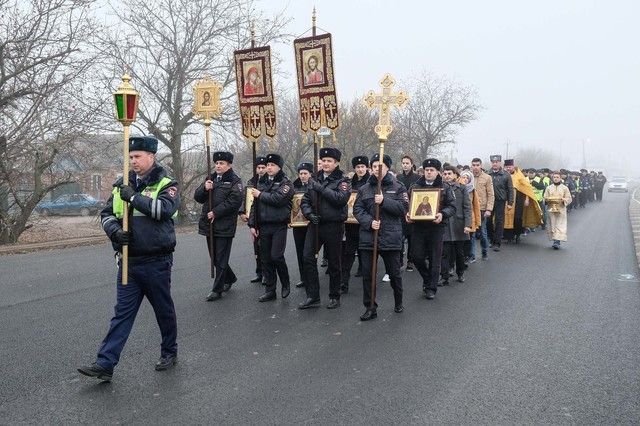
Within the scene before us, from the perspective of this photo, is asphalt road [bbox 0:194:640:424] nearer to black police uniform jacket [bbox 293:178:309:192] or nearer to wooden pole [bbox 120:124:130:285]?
wooden pole [bbox 120:124:130:285]

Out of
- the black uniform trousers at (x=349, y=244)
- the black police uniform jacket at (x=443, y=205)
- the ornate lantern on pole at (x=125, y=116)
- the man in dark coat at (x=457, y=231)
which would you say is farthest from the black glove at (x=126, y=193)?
the man in dark coat at (x=457, y=231)

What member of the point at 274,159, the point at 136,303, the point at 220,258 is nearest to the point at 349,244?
the point at 274,159

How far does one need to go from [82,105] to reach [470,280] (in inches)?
521

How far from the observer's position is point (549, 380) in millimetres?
4785

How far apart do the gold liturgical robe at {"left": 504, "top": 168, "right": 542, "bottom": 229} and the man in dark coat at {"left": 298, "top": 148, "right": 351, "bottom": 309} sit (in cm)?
818

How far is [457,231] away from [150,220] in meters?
5.65

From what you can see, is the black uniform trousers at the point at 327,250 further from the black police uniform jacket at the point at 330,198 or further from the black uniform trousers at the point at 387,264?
the black uniform trousers at the point at 387,264

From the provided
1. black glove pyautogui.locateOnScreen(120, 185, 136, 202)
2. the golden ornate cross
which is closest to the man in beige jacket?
the golden ornate cross

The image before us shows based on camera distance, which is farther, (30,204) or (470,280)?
(30,204)

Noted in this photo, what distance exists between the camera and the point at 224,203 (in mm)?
7875

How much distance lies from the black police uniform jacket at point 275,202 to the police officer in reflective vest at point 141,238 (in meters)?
2.58

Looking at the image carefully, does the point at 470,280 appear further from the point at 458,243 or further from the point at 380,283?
the point at 380,283

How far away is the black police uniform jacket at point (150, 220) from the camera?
4699 millimetres

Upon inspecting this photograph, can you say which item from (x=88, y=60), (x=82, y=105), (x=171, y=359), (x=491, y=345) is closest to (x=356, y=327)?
(x=491, y=345)
